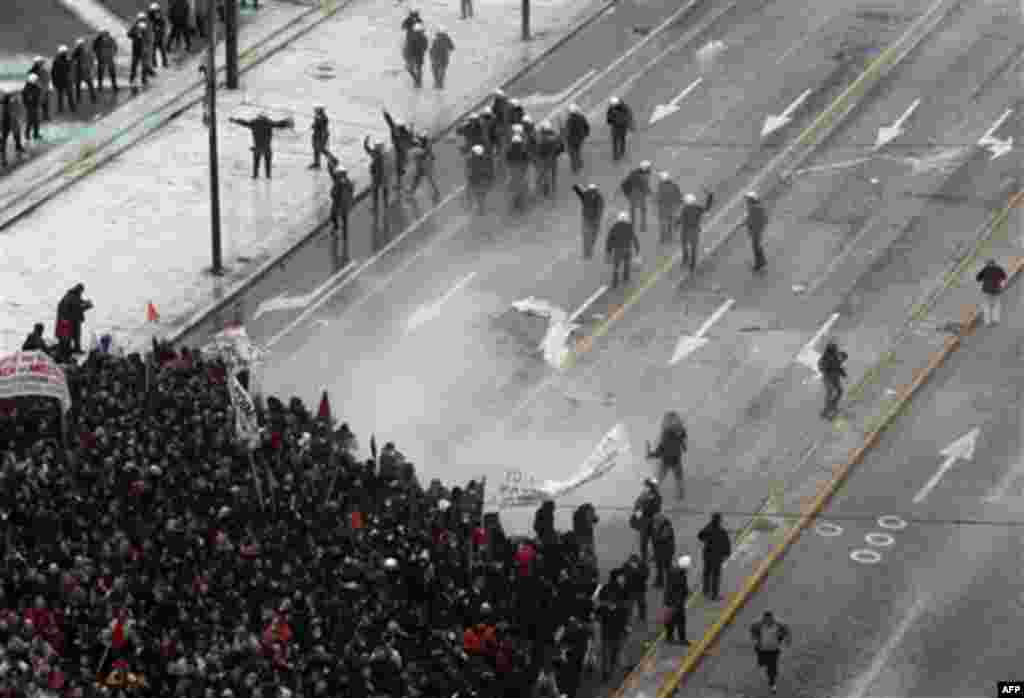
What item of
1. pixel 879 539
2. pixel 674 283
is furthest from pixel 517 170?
pixel 879 539

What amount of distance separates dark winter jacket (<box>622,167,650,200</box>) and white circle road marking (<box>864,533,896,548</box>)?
40.7 ft

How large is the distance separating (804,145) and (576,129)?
4763 millimetres

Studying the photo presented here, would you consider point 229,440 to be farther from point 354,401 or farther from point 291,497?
point 354,401

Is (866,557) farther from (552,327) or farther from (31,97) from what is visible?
(31,97)

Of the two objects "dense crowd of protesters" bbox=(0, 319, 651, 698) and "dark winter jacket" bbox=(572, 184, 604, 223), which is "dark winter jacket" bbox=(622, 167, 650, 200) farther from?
"dense crowd of protesters" bbox=(0, 319, 651, 698)

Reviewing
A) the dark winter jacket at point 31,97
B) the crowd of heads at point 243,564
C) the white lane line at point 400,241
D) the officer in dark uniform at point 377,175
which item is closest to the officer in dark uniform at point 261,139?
the officer in dark uniform at point 377,175

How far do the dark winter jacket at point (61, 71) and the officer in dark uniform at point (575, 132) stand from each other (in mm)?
10247

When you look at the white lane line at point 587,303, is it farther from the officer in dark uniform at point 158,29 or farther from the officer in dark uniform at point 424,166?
the officer in dark uniform at point 158,29

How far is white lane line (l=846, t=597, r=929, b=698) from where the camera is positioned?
40.9 meters

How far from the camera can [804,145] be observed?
60594mm

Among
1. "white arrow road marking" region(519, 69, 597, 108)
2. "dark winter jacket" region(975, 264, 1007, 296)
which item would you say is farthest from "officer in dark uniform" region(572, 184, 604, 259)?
"white arrow road marking" region(519, 69, 597, 108)

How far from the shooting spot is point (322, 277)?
5531 cm

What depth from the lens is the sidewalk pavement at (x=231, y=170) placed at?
54.9m

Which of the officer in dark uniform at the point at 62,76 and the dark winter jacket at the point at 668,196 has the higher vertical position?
the dark winter jacket at the point at 668,196
